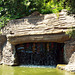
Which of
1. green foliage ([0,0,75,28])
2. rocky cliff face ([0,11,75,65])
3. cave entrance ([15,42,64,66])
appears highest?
green foliage ([0,0,75,28])

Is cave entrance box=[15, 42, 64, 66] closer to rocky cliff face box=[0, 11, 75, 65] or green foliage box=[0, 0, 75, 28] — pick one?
rocky cliff face box=[0, 11, 75, 65]

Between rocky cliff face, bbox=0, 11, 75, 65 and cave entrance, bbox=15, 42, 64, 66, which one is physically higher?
rocky cliff face, bbox=0, 11, 75, 65

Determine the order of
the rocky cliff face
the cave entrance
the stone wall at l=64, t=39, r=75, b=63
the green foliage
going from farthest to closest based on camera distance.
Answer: the green foliage < the cave entrance < the rocky cliff face < the stone wall at l=64, t=39, r=75, b=63

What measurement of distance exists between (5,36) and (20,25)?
1671 mm

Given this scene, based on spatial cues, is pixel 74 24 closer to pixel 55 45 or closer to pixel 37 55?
pixel 55 45

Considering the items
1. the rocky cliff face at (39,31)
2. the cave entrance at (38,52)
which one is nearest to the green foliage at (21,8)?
the rocky cliff face at (39,31)

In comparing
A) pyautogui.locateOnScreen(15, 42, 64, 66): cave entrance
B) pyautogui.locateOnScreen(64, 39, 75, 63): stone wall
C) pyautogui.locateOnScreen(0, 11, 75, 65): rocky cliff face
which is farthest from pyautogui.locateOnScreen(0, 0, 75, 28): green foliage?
pyautogui.locateOnScreen(64, 39, 75, 63): stone wall

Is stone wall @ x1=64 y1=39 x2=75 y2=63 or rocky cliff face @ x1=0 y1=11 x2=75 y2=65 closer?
stone wall @ x1=64 y1=39 x2=75 y2=63

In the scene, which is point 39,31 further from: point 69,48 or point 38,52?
point 69,48

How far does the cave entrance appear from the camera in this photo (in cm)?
1031

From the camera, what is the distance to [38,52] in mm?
10453

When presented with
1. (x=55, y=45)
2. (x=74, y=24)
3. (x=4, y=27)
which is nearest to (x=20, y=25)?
(x=4, y=27)

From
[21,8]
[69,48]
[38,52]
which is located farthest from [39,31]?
[21,8]

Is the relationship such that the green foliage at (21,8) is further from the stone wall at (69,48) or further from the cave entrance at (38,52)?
the stone wall at (69,48)
